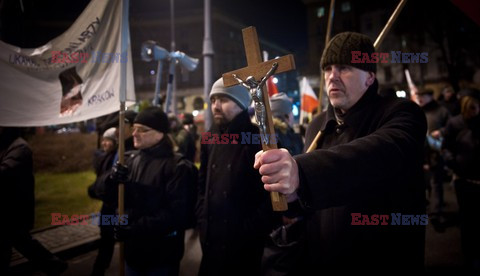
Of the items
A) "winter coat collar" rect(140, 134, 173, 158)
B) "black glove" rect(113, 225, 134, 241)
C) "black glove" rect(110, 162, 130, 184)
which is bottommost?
"black glove" rect(113, 225, 134, 241)

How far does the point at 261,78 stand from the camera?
1363mm

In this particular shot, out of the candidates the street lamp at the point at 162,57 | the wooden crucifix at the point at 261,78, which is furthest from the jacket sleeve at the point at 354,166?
the street lamp at the point at 162,57

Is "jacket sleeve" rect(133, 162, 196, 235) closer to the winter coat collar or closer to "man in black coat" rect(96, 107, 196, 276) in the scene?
"man in black coat" rect(96, 107, 196, 276)

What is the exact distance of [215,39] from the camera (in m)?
46.6

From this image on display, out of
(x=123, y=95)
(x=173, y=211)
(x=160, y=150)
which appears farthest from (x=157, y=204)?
(x=123, y=95)

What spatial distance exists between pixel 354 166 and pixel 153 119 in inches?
103

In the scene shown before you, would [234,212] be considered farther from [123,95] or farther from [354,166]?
[354,166]

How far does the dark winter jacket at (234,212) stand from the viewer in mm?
2848

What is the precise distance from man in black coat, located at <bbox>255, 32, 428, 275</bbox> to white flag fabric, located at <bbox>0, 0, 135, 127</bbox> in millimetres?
2217

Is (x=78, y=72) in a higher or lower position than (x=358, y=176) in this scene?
higher

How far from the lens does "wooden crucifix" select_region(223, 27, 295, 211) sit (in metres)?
1.22

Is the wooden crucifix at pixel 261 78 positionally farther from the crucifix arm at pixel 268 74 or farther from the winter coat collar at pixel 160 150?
the winter coat collar at pixel 160 150

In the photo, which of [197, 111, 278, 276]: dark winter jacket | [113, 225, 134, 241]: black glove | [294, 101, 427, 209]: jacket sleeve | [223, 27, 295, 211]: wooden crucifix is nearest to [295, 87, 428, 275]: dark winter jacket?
[294, 101, 427, 209]: jacket sleeve

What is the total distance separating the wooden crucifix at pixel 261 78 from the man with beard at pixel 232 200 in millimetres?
1688
